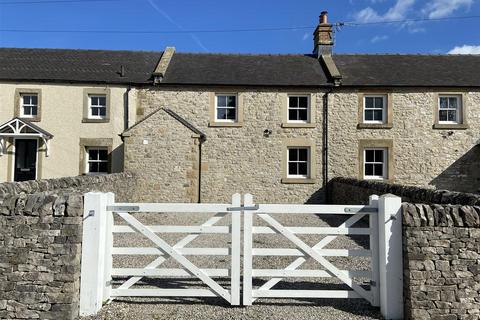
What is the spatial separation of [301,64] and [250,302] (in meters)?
15.1

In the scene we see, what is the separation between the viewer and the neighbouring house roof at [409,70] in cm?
1616

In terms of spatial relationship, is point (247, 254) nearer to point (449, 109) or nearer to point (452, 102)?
point (449, 109)

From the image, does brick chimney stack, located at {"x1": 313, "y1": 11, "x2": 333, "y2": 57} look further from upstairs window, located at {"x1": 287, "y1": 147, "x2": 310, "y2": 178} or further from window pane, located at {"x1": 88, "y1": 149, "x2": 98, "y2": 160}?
window pane, located at {"x1": 88, "y1": 149, "x2": 98, "y2": 160}

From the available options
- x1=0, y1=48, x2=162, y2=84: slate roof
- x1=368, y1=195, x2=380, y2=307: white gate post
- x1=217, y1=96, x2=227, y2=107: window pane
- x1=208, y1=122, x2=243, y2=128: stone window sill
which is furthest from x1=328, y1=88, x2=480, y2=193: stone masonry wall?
x1=368, y1=195, x2=380, y2=307: white gate post

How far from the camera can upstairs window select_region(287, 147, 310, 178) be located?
16147mm

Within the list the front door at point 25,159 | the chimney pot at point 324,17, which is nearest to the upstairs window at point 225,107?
the chimney pot at point 324,17

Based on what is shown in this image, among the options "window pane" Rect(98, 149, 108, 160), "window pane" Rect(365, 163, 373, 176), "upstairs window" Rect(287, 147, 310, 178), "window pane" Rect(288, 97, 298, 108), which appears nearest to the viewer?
"upstairs window" Rect(287, 147, 310, 178)

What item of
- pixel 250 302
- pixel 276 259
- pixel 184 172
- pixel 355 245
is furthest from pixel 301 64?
pixel 250 302

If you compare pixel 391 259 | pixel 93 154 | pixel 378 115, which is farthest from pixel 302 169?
pixel 391 259

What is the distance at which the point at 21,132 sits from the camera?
15.8 meters

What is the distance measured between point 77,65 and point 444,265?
17.5m

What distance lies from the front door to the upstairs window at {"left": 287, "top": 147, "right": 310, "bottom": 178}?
11147mm

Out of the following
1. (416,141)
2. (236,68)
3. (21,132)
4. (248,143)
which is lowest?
(248,143)

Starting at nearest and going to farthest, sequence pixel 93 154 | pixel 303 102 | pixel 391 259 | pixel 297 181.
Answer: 1. pixel 391 259
2. pixel 297 181
3. pixel 303 102
4. pixel 93 154
